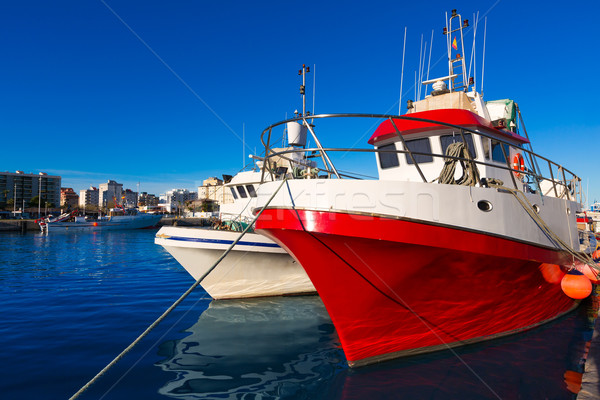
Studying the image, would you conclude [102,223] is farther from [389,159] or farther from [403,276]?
[403,276]

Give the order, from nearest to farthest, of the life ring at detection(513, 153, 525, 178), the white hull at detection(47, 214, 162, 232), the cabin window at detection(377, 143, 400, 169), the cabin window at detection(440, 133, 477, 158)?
the cabin window at detection(440, 133, 477, 158), the cabin window at detection(377, 143, 400, 169), the life ring at detection(513, 153, 525, 178), the white hull at detection(47, 214, 162, 232)

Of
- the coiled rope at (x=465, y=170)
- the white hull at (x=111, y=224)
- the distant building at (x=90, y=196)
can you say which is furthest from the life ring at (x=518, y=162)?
the distant building at (x=90, y=196)

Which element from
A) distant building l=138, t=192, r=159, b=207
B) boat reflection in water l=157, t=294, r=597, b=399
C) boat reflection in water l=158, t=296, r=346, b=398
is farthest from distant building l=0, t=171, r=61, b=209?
boat reflection in water l=157, t=294, r=597, b=399

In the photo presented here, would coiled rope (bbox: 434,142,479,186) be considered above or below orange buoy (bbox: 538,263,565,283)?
above

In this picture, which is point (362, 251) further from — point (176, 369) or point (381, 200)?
point (176, 369)

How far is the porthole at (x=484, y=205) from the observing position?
495cm

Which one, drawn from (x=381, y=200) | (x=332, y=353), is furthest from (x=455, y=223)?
(x=332, y=353)

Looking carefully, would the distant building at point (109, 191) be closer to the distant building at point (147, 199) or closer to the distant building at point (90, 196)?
the distant building at point (90, 196)

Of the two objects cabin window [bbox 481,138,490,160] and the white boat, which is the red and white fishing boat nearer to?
cabin window [bbox 481,138,490,160]

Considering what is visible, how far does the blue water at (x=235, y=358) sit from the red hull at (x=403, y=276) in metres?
0.43

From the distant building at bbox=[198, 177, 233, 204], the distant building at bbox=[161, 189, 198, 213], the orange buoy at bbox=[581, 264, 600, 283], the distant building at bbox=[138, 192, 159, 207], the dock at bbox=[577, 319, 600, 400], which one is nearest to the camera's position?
the dock at bbox=[577, 319, 600, 400]

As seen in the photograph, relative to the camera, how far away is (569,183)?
8273mm

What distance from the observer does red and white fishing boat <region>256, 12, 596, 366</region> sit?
454 cm

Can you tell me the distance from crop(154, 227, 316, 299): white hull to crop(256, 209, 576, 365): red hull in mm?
4107
